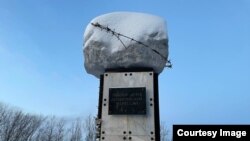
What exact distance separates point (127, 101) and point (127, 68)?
0.58 m

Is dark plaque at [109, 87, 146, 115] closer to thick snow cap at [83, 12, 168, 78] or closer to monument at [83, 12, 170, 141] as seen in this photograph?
monument at [83, 12, 170, 141]

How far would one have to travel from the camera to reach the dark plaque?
202 inches

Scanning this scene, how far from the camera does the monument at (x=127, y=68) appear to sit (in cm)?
509

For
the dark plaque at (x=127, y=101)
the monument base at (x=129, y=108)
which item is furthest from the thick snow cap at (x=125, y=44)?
the dark plaque at (x=127, y=101)

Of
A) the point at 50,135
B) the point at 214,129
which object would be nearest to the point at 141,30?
the point at 214,129

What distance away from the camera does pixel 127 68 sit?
216 inches

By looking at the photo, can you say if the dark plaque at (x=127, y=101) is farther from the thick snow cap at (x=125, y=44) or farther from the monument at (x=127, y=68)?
the thick snow cap at (x=125, y=44)

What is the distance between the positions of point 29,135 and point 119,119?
103ft

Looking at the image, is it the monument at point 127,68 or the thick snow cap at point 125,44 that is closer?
the monument at point 127,68

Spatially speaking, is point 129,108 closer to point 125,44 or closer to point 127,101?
point 127,101

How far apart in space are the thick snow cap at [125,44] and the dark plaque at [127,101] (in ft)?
1.45

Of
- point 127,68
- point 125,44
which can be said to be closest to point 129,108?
point 127,68

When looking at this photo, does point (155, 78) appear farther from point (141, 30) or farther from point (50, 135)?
point (50, 135)

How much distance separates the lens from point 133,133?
198 inches
